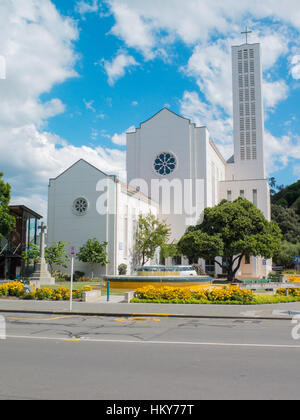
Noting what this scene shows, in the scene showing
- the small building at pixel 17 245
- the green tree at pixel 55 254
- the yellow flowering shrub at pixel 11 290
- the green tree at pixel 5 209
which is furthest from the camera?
the small building at pixel 17 245

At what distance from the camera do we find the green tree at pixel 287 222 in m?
73.2

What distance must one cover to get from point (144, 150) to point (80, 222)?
55.8 feet

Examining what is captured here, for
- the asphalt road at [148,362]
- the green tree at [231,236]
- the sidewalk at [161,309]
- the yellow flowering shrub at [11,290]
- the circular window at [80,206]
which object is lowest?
the sidewalk at [161,309]

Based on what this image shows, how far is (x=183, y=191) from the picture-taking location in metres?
49.1

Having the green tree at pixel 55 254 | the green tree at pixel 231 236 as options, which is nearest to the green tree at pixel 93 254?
the green tree at pixel 55 254

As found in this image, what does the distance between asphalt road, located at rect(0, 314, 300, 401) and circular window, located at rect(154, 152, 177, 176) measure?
38585 millimetres

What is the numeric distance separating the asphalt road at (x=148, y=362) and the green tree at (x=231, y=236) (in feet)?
71.3

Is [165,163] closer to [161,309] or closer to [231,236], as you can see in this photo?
[231,236]

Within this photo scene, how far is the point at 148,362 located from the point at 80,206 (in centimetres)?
3325

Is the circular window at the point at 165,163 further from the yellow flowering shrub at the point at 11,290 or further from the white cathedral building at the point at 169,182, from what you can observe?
the yellow flowering shrub at the point at 11,290

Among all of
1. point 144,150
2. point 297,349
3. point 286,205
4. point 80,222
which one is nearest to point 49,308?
point 297,349

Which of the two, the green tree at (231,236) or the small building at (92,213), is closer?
the green tree at (231,236)

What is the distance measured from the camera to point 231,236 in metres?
35.5
